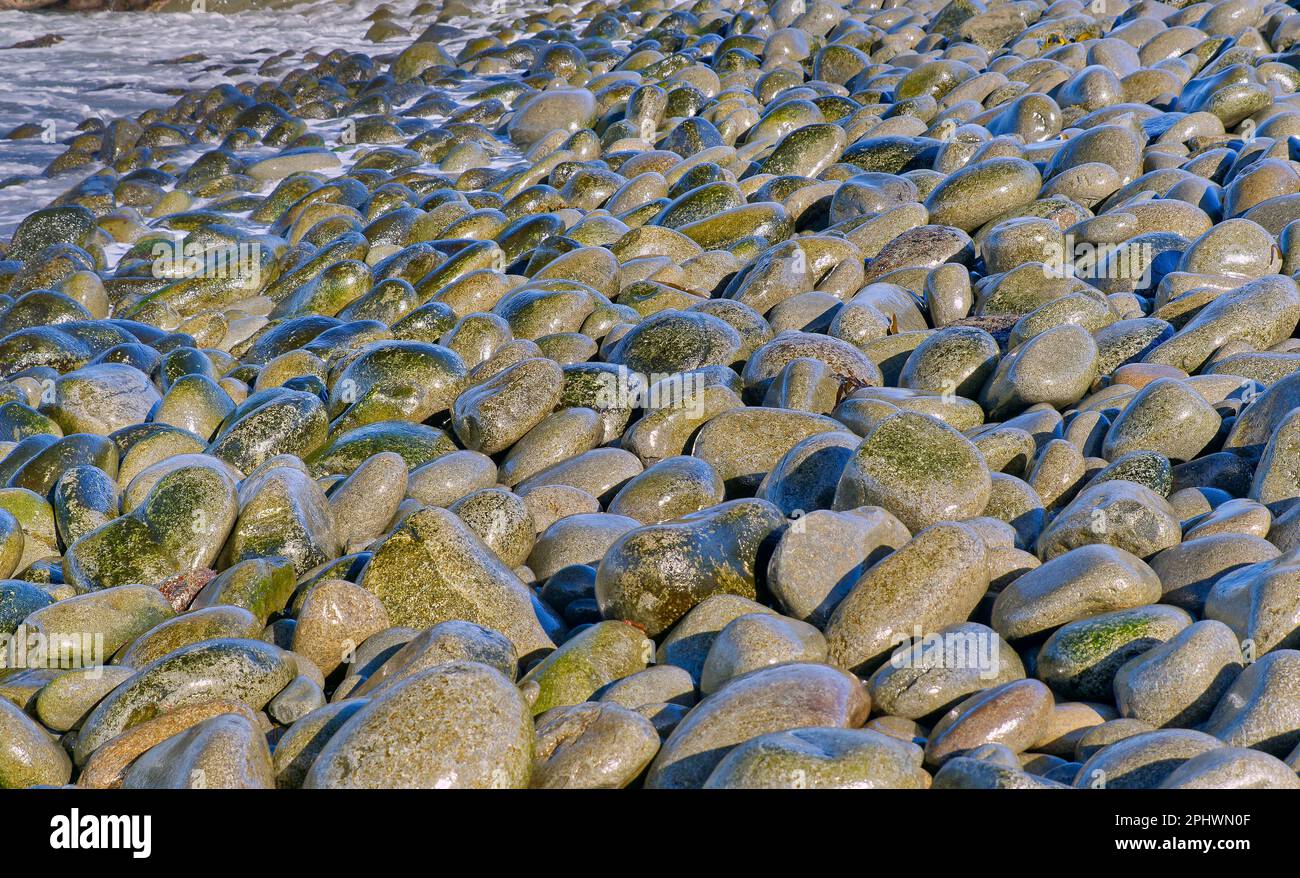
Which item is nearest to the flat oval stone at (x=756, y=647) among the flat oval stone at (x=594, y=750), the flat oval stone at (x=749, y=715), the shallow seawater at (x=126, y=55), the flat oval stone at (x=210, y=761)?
the flat oval stone at (x=749, y=715)

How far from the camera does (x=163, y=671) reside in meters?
3.84

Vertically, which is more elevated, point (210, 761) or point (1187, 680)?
point (1187, 680)

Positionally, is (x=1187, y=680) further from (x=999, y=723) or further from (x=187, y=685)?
(x=187, y=685)

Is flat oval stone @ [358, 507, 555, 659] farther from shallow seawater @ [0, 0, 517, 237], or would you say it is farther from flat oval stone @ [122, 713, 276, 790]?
shallow seawater @ [0, 0, 517, 237]

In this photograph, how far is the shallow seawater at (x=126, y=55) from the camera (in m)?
15.2

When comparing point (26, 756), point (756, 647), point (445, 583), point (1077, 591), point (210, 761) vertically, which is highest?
point (1077, 591)

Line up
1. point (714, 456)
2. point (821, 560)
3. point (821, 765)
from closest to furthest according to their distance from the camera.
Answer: point (821, 765)
point (821, 560)
point (714, 456)

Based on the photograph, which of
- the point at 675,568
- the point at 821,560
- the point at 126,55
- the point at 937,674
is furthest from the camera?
the point at 126,55

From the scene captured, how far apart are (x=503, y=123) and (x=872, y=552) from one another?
1049cm

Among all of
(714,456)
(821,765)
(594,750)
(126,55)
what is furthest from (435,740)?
(126,55)

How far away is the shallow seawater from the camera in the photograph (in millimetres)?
15234

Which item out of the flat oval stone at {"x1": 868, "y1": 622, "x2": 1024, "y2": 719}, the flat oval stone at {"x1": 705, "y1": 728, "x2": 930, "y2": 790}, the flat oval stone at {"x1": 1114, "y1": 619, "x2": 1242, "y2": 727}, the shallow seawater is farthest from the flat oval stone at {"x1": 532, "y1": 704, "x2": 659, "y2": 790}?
the shallow seawater

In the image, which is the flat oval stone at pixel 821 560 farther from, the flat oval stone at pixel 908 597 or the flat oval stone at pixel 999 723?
the flat oval stone at pixel 999 723

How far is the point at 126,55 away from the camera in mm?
19453
